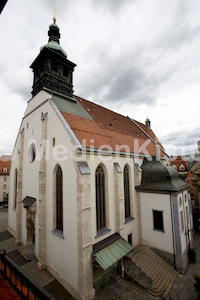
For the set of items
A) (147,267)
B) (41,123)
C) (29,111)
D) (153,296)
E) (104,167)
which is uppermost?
(29,111)

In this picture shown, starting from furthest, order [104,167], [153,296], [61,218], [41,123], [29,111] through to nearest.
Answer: [29,111]
[41,123]
[104,167]
[61,218]
[153,296]

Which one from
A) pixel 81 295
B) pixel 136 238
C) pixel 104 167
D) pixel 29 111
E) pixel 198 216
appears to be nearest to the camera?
pixel 81 295

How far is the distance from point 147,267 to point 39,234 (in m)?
8.58

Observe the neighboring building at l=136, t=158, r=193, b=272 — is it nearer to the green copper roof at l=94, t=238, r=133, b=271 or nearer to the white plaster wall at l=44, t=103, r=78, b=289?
the green copper roof at l=94, t=238, r=133, b=271

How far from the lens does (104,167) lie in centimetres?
1181

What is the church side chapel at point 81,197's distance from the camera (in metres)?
9.48

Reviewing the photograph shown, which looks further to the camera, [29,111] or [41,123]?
[29,111]

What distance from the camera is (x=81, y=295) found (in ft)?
28.1

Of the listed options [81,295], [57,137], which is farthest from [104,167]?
[81,295]

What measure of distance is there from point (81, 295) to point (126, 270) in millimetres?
4172

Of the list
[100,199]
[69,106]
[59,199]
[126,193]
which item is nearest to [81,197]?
[100,199]

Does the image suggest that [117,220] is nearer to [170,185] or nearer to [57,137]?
[170,185]

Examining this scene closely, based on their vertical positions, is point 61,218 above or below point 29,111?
below

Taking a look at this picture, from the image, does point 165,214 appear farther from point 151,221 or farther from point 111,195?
point 111,195
